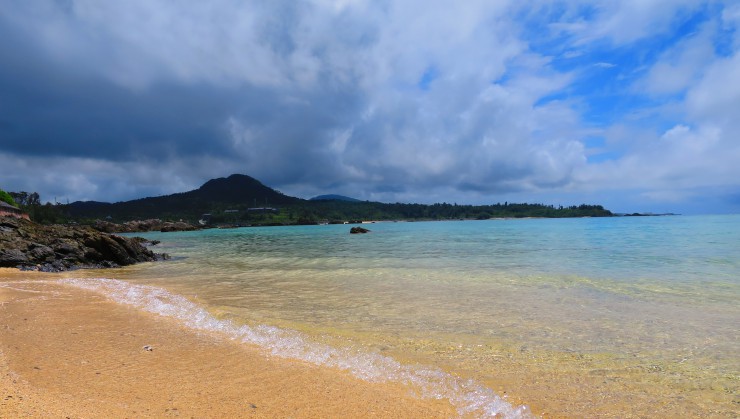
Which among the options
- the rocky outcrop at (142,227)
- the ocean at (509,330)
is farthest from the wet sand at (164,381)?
the rocky outcrop at (142,227)

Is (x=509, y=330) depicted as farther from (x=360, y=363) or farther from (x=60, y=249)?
(x=60, y=249)

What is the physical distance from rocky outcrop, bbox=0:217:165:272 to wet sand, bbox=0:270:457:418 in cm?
1758

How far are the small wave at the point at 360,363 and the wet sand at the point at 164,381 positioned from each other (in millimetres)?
270

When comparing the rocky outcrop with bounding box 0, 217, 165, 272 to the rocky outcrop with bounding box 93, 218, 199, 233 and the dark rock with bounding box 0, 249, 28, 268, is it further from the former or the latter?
the rocky outcrop with bounding box 93, 218, 199, 233

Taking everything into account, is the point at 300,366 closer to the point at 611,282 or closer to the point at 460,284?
the point at 460,284

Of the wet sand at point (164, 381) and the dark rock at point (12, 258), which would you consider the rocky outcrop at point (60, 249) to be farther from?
the wet sand at point (164, 381)

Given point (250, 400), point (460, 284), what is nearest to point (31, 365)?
point (250, 400)

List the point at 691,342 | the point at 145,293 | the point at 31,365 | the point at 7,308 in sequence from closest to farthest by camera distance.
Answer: the point at 31,365 < the point at 691,342 < the point at 7,308 < the point at 145,293

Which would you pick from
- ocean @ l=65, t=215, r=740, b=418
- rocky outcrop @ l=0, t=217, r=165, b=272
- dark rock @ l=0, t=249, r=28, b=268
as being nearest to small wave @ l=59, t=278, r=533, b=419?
ocean @ l=65, t=215, r=740, b=418

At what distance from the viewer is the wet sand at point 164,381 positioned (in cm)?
446

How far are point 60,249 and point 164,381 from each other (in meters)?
25.5

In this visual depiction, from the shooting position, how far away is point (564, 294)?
500 inches

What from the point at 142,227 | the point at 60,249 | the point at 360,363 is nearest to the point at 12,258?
the point at 60,249

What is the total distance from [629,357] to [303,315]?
7.15m
